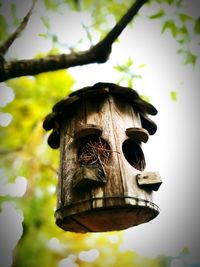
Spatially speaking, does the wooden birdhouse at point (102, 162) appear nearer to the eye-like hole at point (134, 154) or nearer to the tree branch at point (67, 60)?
the eye-like hole at point (134, 154)

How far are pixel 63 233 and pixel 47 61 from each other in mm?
4113

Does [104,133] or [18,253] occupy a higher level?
[104,133]

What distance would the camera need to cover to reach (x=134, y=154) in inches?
148

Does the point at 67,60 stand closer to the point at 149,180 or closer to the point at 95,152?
the point at 95,152

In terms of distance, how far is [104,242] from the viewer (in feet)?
18.0

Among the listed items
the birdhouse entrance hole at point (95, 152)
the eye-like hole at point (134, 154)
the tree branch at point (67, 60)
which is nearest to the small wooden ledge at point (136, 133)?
the eye-like hole at point (134, 154)

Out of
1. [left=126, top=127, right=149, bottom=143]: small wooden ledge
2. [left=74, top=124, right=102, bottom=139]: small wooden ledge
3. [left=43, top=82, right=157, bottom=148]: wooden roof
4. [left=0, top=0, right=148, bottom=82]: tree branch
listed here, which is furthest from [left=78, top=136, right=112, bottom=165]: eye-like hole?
[left=0, top=0, right=148, bottom=82]: tree branch

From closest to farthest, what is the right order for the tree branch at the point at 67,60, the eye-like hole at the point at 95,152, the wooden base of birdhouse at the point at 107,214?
the tree branch at the point at 67,60 < the wooden base of birdhouse at the point at 107,214 < the eye-like hole at the point at 95,152

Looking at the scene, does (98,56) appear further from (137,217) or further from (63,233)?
(63,233)

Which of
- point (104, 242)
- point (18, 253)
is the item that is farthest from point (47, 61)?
point (104, 242)

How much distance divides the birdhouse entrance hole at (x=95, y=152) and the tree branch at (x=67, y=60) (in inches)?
47.9

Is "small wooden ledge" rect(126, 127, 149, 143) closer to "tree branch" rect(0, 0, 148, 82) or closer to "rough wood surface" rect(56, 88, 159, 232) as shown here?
"rough wood surface" rect(56, 88, 159, 232)

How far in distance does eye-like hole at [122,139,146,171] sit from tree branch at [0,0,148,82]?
1640 millimetres

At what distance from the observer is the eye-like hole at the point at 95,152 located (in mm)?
2926
